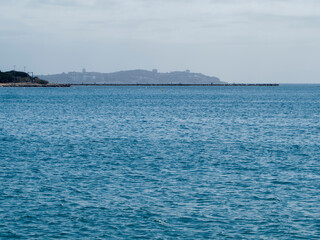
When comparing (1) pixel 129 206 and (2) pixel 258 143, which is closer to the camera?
(1) pixel 129 206

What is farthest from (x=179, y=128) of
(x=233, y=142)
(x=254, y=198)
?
(x=254, y=198)

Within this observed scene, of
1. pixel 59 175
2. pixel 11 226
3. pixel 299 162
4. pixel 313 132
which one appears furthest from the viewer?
pixel 313 132

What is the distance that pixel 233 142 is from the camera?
165ft

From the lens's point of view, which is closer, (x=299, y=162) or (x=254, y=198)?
(x=254, y=198)

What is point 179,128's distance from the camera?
217 feet

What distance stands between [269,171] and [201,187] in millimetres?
7358

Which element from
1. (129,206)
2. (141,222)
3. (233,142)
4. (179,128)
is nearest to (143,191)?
(129,206)

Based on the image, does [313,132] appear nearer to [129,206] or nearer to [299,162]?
[299,162]

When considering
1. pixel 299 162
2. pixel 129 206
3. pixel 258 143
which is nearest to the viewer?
pixel 129 206

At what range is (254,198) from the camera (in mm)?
26297

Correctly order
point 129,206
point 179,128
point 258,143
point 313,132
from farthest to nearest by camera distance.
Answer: point 179,128, point 313,132, point 258,143, point 129,206

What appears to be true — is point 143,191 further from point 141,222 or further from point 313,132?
point 313,132

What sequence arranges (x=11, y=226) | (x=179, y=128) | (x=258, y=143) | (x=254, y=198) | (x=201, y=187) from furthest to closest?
(x=179, y=128) < (x=258, y=143) < (x=201, y=187) < (x=254, y=198) < (x=11, y=226)

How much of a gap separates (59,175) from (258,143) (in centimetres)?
2469
